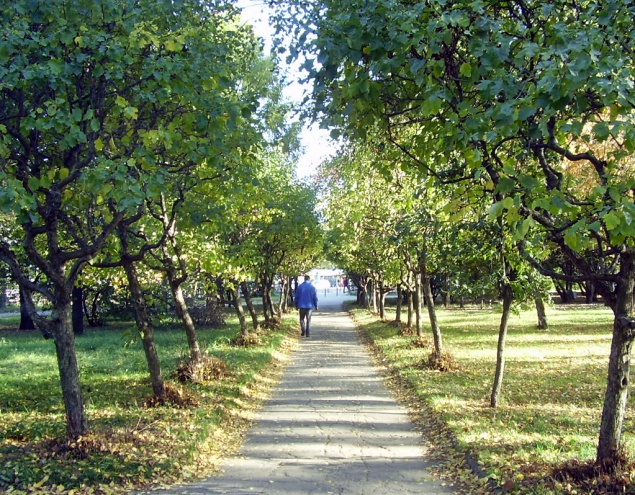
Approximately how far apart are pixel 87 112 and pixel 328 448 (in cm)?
450

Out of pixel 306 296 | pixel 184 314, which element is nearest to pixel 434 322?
pixel 184 314

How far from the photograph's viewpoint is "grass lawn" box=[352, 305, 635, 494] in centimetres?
577

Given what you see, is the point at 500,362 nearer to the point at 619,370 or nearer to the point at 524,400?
the point at 524,400

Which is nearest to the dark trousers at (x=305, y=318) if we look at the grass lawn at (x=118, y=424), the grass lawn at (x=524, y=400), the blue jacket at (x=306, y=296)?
the blue jacket at (x=306, y=296)

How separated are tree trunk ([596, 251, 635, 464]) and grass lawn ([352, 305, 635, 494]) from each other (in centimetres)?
28

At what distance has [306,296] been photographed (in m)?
18.5

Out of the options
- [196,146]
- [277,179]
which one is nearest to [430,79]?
[196,146]

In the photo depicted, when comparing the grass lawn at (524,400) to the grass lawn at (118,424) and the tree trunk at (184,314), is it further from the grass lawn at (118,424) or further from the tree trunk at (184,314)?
the tree trunk at (184,314)

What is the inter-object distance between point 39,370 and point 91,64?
8.34 metres

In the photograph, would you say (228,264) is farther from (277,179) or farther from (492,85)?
(492,85)

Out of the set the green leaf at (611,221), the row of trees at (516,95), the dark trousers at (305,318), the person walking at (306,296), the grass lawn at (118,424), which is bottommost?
the grass lawn at (118,424)

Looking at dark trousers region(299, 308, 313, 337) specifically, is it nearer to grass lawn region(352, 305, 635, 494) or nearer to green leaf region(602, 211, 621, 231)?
grass lawn region(352, 305, 635, 494)

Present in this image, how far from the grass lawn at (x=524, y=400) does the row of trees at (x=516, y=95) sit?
0.93 metres

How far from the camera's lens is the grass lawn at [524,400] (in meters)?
5.77
